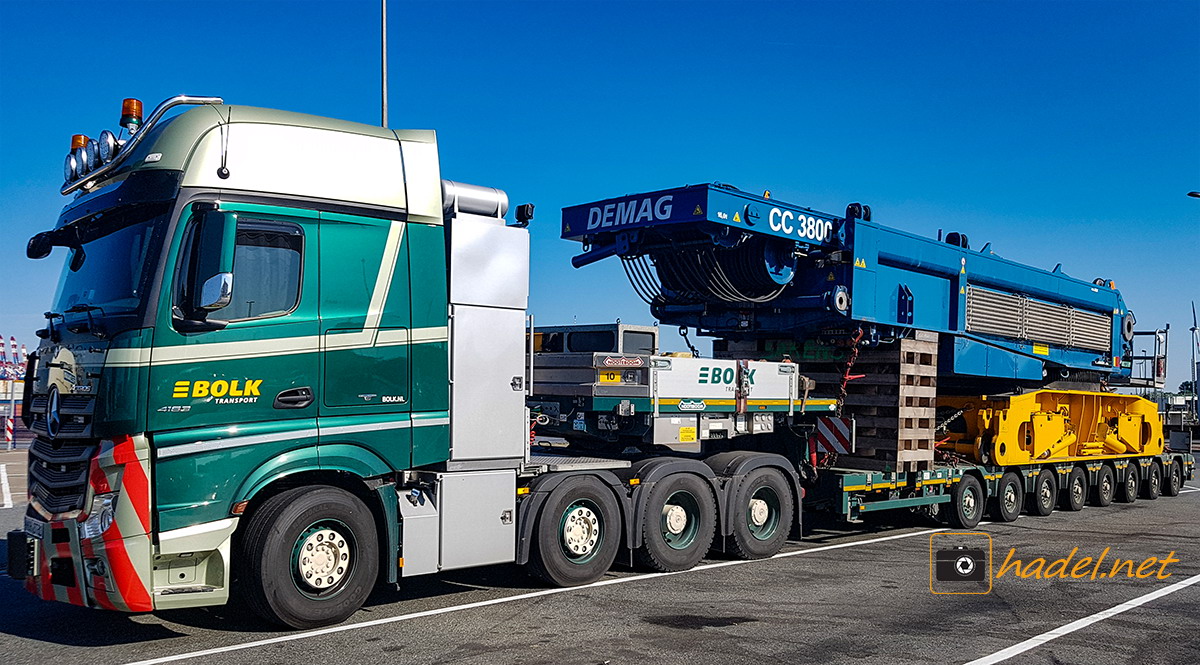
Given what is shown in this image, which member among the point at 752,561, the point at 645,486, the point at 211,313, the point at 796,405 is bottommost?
the point at 752,561

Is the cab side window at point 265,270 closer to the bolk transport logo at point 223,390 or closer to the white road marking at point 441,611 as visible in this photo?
A: the bolk transport logo at point 223,390

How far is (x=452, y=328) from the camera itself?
7871 millimetres

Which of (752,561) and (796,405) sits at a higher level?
(796,405)

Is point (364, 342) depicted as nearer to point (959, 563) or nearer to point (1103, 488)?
point (959, 563)

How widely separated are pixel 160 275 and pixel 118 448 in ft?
3.77

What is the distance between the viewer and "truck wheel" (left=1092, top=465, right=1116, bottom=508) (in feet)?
54.9

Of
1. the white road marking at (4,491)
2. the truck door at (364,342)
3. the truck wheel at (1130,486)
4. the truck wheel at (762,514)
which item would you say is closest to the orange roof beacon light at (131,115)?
the truck door at (364,342)

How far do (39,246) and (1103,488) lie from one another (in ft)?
53.7

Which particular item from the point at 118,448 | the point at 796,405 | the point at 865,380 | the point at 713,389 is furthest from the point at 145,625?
the point at 865,380

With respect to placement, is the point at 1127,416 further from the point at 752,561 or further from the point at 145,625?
the point at 145,625

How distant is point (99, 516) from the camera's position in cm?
630

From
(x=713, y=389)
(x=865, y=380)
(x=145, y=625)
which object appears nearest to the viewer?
(x=145, y=625)

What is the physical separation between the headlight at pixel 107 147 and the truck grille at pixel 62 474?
6.70 feet

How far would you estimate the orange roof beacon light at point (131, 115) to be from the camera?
7.23m
